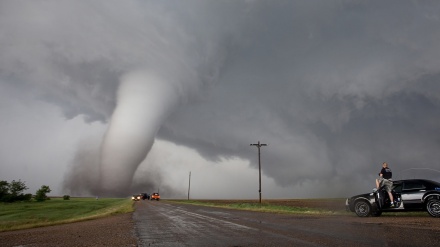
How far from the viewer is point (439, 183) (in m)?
13.6

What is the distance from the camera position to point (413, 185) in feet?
45.7

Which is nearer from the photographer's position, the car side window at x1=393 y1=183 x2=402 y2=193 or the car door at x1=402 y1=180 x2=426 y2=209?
the car door at x1=402 y1=180 x2=426 y2=209

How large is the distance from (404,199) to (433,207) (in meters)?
1.15

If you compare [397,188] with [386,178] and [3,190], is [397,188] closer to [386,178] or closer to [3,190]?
[386,178]

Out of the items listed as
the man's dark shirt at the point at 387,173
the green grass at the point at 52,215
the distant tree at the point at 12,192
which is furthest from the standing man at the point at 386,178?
the distant tree at the point at 12,192

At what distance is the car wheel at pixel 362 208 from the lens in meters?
14.8

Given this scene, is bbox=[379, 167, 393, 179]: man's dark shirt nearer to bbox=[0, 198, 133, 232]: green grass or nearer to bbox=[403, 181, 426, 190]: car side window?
bbox=[403, 181, 426, 190]: car side window

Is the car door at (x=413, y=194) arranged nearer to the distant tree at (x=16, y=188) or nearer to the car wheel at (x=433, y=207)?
the car wheel at (x=433, y=207)

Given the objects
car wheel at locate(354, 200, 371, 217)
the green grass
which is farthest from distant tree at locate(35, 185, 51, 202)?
car wheel at locate(354, 200, 371, 217)

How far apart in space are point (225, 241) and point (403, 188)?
35.6 feet

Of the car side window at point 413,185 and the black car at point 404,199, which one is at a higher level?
the car side window at point 413,185

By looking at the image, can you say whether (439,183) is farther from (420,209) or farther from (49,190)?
(49,190)

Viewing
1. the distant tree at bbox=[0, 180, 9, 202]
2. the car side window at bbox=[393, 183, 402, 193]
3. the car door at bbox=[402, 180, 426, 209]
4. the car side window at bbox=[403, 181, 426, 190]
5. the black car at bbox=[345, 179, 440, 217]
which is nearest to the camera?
the black car at bbox=[345, 179, 440, 217]

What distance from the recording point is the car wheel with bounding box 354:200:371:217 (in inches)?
584
